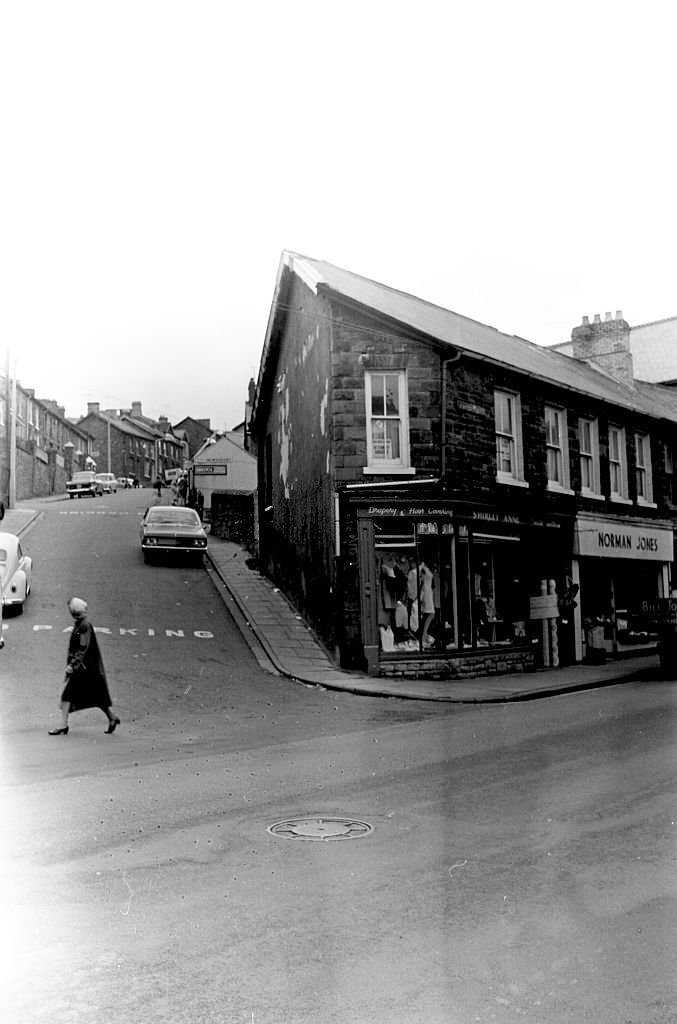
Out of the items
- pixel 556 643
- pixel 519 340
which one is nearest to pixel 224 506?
pixel 519 340

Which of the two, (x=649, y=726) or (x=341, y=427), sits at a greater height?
(x=341, y=427)

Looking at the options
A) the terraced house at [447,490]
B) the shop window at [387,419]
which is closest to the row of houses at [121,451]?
the terraced house at [447,490]

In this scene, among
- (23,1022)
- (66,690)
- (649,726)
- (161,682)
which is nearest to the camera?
(23,1022)

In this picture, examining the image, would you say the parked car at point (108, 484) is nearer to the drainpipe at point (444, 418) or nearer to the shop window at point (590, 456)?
the shop window at point (590, 456)

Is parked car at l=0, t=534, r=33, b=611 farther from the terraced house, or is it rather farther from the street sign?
the street sign

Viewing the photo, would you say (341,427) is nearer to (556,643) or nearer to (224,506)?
(556,643)

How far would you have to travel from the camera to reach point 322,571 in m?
22.2

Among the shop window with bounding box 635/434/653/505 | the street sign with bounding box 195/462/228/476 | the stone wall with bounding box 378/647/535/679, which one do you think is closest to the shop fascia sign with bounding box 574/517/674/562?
the shop window with bounding box 635/434/653/505

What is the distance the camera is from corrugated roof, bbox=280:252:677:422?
70.7 feet

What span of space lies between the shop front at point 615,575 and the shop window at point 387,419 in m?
6.79

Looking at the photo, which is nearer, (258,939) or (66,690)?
(258,939)

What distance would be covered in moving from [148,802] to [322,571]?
13.9 metres

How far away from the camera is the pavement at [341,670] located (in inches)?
699

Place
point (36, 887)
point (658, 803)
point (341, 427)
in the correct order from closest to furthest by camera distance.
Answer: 1. point (36, 887)
2. point (658, 803)
3. point (341, 427)
